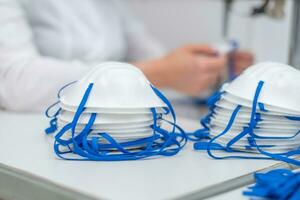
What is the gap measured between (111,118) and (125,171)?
101mm

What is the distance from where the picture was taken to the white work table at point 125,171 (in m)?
0.57

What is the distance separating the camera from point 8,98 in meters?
1.15

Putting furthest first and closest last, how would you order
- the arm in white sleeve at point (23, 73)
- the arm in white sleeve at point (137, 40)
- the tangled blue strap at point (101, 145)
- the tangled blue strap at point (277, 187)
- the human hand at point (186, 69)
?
the arm in white sleeve at point (137, 40)
the human hand at point (186, 69)
the arm in white sleeve at point (23, 73)
the tangled blue strap at point (101, 145)
the tangled blue strap at point (277, 187)

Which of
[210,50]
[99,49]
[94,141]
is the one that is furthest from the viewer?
[99,49]

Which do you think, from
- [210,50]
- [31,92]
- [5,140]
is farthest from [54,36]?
[5,140]

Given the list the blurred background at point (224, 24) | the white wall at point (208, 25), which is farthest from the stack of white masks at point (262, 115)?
the white wall at point (208, 25)

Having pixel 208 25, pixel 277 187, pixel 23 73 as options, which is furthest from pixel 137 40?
pixel 277 187

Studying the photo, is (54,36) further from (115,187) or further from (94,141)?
(115,187)

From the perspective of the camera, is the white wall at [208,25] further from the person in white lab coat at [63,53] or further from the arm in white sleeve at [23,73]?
the arm in white sleeve at [23,73]

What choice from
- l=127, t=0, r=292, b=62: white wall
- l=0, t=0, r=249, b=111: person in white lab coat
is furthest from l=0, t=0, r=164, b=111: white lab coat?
l=127, t=0, r=292, b=62: white wall

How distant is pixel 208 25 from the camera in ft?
5.97

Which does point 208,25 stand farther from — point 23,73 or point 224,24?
point 23,73

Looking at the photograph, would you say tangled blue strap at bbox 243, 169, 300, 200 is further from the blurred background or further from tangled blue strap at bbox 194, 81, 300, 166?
the blurred background

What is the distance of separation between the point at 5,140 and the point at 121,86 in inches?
9.4
